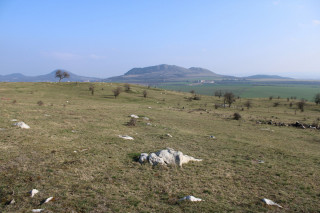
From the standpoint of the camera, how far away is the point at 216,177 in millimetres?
13117

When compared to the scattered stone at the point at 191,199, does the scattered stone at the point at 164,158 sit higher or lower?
higher

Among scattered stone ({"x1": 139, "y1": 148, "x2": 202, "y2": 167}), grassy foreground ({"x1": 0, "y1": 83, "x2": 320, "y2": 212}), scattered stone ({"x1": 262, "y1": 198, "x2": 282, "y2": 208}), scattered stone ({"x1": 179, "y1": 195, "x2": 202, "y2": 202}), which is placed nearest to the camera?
grassy foreground ({"x1": 0, "y1": 83, "x2": 320, "y2": 212})

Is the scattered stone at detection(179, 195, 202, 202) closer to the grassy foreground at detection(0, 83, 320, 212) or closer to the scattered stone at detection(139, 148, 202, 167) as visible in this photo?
the grassy foreground at detection(0, 83, 320, 212)

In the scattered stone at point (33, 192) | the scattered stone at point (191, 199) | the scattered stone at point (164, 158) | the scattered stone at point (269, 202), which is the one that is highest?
Result: the scattered stone at point (33, 192)

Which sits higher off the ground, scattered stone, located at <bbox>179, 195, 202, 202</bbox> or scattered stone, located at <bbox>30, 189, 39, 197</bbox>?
scattered stone, located at <bbox>30, 189, 39, 197</bbox>

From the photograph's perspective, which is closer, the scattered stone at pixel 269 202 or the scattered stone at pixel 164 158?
the scattered stone at pixel 269 202

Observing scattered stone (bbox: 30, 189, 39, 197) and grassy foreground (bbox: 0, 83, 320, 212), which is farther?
grassy foreground (bbox: 0, 83, 320, 212)

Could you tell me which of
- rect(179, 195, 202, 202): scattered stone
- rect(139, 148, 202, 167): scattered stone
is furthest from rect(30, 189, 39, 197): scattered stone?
rect(179, 195, 202, 202): scattered stone

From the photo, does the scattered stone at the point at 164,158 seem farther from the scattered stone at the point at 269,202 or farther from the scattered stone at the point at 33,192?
the scattered stone at the point at 33,192

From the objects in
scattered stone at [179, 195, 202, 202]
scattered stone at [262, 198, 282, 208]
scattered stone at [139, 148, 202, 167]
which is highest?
scattered stone at [139, 148, 202, 167]

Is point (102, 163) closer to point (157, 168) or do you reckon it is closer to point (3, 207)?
point (157, 168)

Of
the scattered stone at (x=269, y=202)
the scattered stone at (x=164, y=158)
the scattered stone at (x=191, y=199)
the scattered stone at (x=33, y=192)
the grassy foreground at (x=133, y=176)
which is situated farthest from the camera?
the scattered stone at (x=164, y=158)

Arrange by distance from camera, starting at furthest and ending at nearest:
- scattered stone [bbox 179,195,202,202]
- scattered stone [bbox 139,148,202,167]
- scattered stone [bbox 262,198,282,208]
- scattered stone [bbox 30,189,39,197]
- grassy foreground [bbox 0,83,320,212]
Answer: scattered stone [bbox 139,148,202,167], scattered stone [bbox 262,198,282,208], scattered stone [bbox 179,195,202,202], grassy foreground [bbox 0,83,320,212], scattered stone [bbox 30,189,39,197]

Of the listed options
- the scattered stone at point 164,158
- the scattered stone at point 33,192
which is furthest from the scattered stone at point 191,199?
the scattered stone at point 33,192
